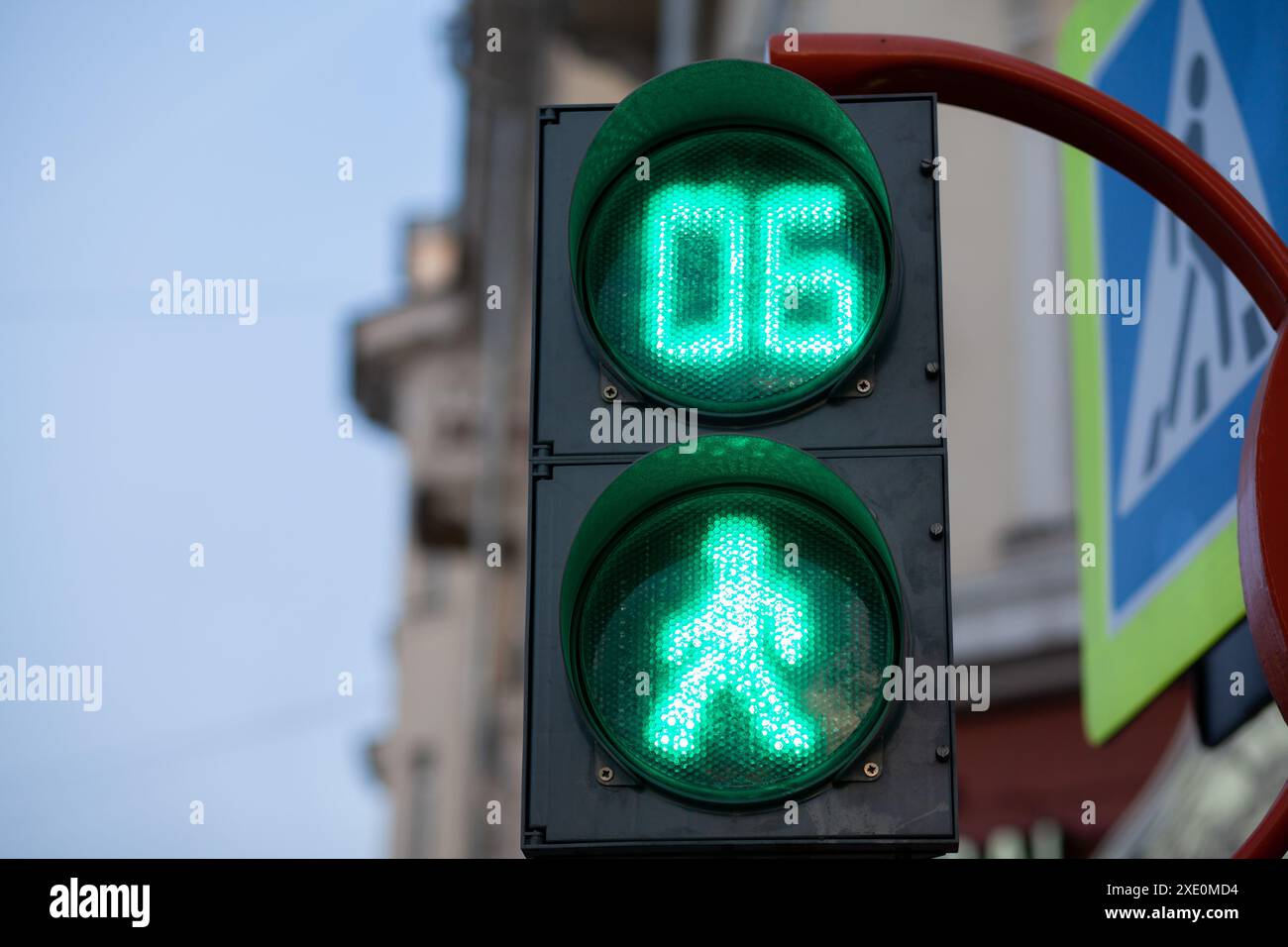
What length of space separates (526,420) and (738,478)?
1547cm

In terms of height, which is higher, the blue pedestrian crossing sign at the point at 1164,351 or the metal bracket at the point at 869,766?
the blue pedestrian crossing sign at the point at 1164,351

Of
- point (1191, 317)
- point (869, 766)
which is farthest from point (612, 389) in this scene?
point (1191, 317)

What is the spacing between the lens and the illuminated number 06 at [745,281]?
2.70m

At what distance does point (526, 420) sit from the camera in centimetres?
1808

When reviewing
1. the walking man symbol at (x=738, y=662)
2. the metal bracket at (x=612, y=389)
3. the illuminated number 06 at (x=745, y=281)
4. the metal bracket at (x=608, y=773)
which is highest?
the illuminated number 06 at (x=745, y=281)

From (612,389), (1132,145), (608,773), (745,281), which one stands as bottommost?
(608,773)

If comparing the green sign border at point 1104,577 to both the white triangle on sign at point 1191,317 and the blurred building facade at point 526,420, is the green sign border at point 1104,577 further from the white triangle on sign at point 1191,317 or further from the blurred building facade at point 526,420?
the blurred building facade at point 526,420

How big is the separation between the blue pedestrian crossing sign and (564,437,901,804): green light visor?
108 centimetres

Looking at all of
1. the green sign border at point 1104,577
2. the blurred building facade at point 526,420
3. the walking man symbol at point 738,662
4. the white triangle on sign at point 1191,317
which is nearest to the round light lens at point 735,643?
the walking man symbol at point 738,662

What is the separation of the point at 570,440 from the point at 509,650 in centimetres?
1759

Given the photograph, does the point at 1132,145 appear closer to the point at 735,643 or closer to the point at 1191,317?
the point at 1191,317

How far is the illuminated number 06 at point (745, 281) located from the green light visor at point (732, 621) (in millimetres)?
206

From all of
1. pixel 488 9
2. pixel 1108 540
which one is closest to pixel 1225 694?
pixel 1108 540
